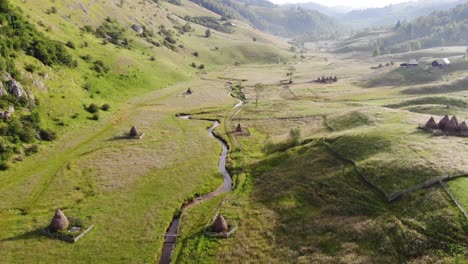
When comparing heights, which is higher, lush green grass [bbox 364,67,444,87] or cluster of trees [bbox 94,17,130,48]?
cluster of trees [bbox 94,17,130,48]

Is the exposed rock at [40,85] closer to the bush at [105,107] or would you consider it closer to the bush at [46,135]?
the bush at [105,107]

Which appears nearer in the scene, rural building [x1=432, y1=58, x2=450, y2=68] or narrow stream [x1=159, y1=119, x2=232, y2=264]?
narrow stream [x1=159, y1=119, x2=232, y2=264]

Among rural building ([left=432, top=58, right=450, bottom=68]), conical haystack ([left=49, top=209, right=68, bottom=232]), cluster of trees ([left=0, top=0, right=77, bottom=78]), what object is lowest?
conical haystack ([left=49, top=209, right=68, bottom=232])

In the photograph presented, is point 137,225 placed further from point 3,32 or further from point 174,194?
point 3,32

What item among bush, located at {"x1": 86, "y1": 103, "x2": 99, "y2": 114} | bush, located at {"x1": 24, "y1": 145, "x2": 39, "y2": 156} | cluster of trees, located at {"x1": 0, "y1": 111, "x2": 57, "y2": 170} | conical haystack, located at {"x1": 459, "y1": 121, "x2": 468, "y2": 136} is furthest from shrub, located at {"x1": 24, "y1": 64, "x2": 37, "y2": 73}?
conical haystack, located at {"x1": 459, "y1": 121, "x2": 468, "y2": 136}

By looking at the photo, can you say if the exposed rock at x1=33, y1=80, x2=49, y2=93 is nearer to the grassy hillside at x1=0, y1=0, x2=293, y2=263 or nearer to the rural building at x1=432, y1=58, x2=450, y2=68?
the grassy hillside at x1=0, y1=0, x2=293, y2=263

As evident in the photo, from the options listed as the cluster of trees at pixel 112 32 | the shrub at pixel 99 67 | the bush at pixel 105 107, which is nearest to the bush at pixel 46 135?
the bush at pixel 105 107

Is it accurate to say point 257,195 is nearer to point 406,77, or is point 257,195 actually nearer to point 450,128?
point 450,128
